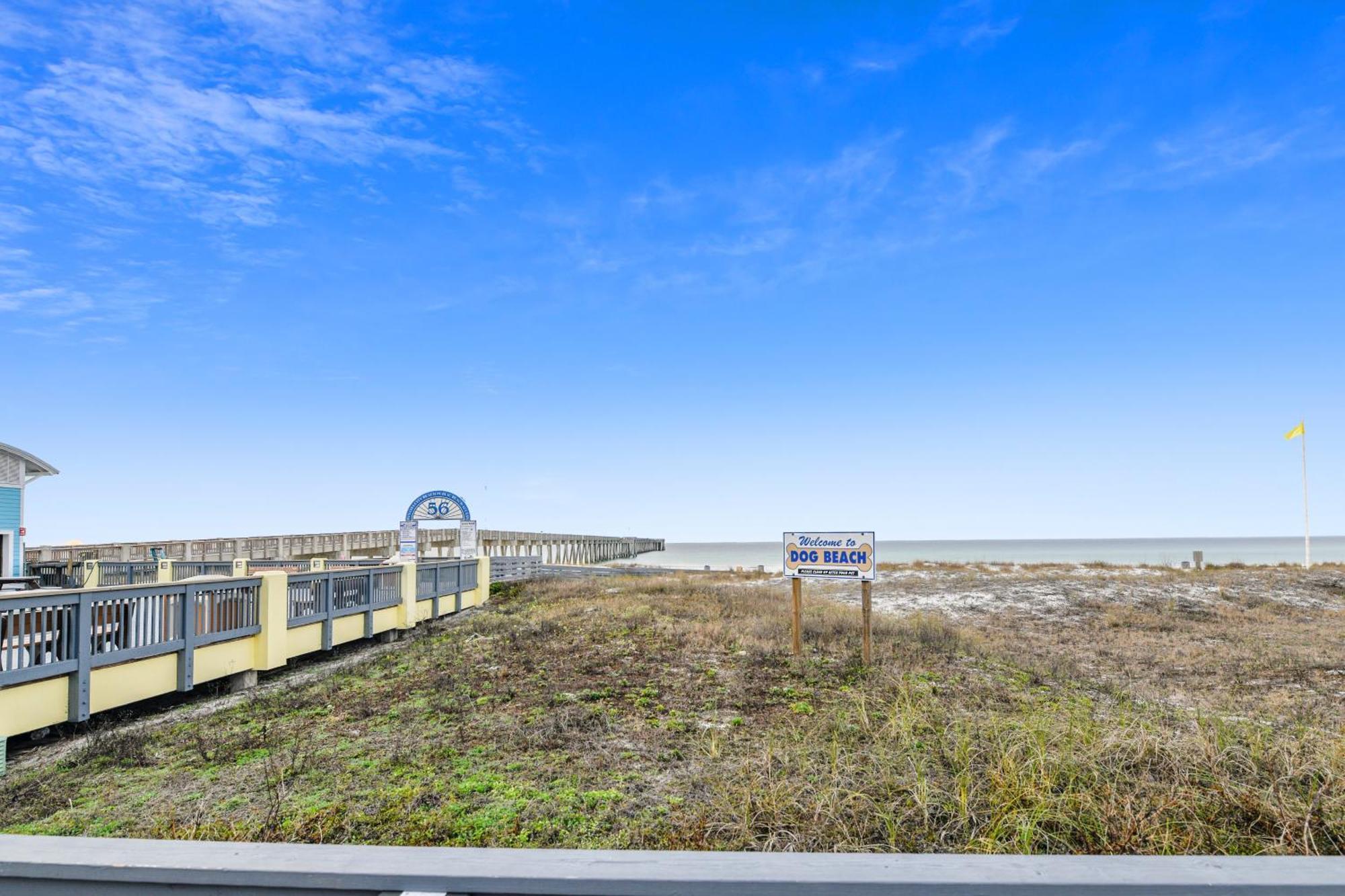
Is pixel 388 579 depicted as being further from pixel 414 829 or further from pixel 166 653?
pixel 414 829

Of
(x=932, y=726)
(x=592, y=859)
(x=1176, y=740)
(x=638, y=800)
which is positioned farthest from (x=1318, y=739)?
(x=592, y=859)

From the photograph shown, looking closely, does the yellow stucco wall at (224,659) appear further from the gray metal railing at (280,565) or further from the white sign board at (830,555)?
the gray metal railing at (280,565)

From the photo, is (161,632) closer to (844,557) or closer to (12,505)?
(844,557)

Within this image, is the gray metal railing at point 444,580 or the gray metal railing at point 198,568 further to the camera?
the gray metal railing at point 198,568

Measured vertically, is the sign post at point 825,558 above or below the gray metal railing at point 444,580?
above

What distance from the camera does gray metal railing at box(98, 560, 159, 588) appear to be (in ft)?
60.1

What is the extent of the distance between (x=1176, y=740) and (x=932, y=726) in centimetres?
164

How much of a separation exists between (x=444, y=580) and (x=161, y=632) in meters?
9.37

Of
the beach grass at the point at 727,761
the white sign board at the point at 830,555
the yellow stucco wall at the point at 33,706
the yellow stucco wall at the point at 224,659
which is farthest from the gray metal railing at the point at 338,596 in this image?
the white sign board at the point at 830,555

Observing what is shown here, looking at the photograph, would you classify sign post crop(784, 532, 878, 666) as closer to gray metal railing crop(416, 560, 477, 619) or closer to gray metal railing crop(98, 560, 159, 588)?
gray metal railing crop(416, 560, 477, 619)

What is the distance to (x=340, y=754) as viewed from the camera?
6191 mm

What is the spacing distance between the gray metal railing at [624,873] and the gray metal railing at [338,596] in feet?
32.0

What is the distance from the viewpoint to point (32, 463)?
76.3 feet

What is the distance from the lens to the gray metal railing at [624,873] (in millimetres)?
1854
